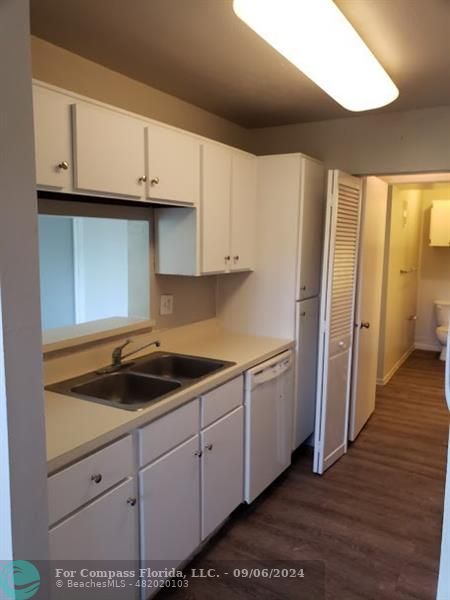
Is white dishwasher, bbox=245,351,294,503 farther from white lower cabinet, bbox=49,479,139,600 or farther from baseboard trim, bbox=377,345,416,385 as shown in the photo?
baseboard trim, bbox=377,345,416,385

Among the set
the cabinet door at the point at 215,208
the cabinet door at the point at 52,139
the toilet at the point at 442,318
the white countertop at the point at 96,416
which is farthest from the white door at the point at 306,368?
the toilet at the point at 442,318

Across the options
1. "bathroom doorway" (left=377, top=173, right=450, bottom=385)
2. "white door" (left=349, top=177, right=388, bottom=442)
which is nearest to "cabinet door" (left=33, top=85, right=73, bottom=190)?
"white door" (left=349, top=177, right=388, bottom=442)

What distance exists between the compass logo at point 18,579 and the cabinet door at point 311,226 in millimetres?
2187

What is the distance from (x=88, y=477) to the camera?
5.07 feet

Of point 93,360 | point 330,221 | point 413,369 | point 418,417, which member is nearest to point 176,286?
point 93,360

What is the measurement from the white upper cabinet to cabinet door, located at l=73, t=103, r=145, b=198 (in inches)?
204

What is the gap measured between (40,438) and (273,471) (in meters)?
1.94

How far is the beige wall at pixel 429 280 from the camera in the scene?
6422 mm

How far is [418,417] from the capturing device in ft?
13.3

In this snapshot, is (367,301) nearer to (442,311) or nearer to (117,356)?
(117,356)

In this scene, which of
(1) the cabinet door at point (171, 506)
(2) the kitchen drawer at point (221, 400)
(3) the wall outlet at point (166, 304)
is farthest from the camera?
(3) the wall outlet at point (166, 304)

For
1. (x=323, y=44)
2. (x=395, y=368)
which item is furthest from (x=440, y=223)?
(x=323, y=44)

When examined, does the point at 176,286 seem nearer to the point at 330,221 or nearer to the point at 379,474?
the point at 330,221

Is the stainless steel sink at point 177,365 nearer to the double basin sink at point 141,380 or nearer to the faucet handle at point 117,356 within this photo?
the double basin sink at point 141,380
